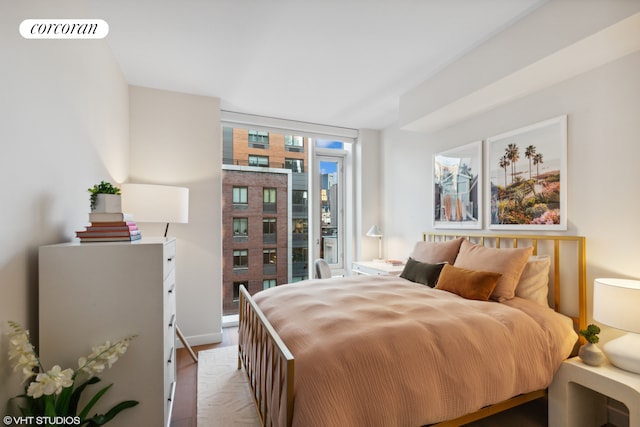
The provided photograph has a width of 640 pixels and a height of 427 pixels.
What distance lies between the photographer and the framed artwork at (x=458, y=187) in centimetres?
295

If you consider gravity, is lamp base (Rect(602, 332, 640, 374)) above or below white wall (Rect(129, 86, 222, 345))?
below

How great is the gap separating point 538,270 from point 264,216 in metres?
3.15

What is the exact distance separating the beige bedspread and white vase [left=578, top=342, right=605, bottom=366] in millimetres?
106

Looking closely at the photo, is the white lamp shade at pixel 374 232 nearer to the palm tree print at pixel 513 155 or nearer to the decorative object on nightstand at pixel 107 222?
the palm tree print at pixel 513 155

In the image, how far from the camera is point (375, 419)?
A: 1.31 meters

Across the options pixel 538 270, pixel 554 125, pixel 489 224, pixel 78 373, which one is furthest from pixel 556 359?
pixel 78 373

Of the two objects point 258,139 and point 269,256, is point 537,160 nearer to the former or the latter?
point 258,139

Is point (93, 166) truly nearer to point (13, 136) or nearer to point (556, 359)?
point (13, 136)

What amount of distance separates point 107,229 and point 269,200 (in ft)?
9.09

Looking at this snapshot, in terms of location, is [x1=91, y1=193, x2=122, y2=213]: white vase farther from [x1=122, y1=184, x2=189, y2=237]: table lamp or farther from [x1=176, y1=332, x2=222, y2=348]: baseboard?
[x1=176, y1=332, x2=222, y2=348]: baseboard

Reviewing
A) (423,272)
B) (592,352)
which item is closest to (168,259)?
(423,272)

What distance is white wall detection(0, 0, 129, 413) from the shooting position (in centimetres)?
119

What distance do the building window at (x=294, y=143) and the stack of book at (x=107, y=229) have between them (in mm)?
2952

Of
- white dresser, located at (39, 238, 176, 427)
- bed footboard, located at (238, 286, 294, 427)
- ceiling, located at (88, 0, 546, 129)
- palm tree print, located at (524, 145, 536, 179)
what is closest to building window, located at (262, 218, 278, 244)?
ceiling, located at (88, 0, 546, 129)
